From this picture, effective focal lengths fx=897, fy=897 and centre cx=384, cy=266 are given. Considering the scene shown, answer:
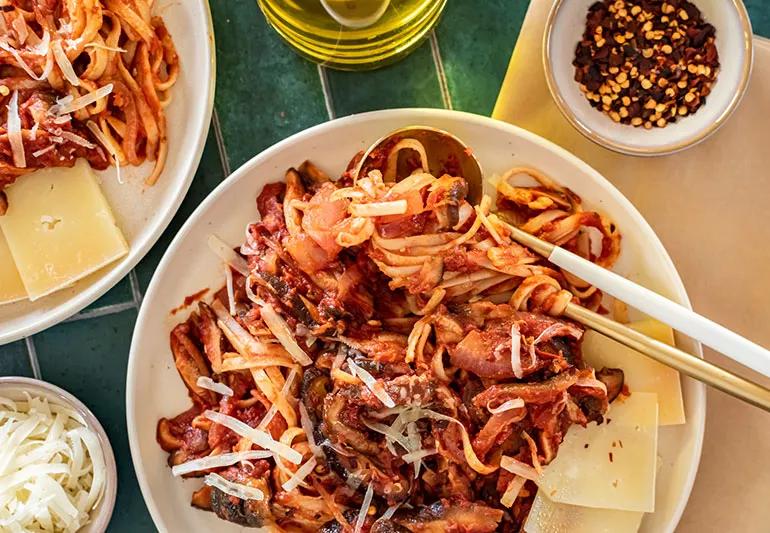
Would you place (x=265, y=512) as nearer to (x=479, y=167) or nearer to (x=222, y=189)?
(x=222, y=189)

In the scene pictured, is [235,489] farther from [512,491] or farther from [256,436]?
[512,491]

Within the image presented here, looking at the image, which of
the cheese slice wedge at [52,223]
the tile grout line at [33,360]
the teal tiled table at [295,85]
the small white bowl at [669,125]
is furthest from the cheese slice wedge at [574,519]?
the tile grout line at [33,360]

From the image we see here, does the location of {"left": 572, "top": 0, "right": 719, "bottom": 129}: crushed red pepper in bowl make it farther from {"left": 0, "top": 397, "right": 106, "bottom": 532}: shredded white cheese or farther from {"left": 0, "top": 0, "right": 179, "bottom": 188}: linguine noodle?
{"left": 0, "top": 397, "right": 106, "bottom": 532}: shredded white cheese

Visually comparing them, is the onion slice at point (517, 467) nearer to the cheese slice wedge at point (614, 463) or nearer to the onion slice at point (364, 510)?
the cheese slice wedge at point (614, 463)

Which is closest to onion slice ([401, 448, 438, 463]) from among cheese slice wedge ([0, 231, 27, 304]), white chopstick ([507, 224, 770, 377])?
white chopstick ([507, 224, 770, 377])

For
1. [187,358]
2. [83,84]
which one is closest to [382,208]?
[187,358]

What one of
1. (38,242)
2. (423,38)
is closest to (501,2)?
(423,38)

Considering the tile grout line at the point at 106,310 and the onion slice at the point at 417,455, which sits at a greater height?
the onion slice at the point at 417,455
